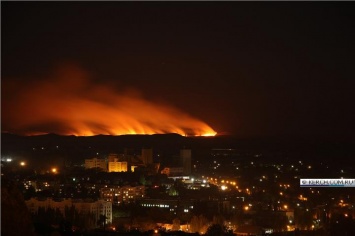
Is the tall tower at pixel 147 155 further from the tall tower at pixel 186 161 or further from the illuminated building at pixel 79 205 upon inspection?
the illuminated building at pixel 79 205

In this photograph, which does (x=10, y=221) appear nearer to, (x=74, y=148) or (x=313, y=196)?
(x=313, y=196)

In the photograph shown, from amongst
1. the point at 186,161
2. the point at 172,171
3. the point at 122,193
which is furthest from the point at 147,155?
the point at 122,193

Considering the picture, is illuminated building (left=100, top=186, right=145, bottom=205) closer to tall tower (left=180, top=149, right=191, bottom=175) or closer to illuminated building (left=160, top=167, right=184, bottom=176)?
illuminated building (left=160, top=167, right=184, bottom=176)

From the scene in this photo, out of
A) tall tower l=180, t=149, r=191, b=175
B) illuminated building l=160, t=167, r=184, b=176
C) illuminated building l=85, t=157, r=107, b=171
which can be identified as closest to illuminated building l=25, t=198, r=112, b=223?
illuminated building l=160, t=167, r=184, b=176

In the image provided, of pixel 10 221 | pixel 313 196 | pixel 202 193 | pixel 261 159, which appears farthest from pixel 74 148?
pixel 10 221

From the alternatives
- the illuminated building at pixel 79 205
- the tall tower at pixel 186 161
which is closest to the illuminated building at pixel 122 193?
the illuminated building at pixel 79 205

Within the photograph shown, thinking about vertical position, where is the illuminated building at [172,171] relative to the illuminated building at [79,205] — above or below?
above
